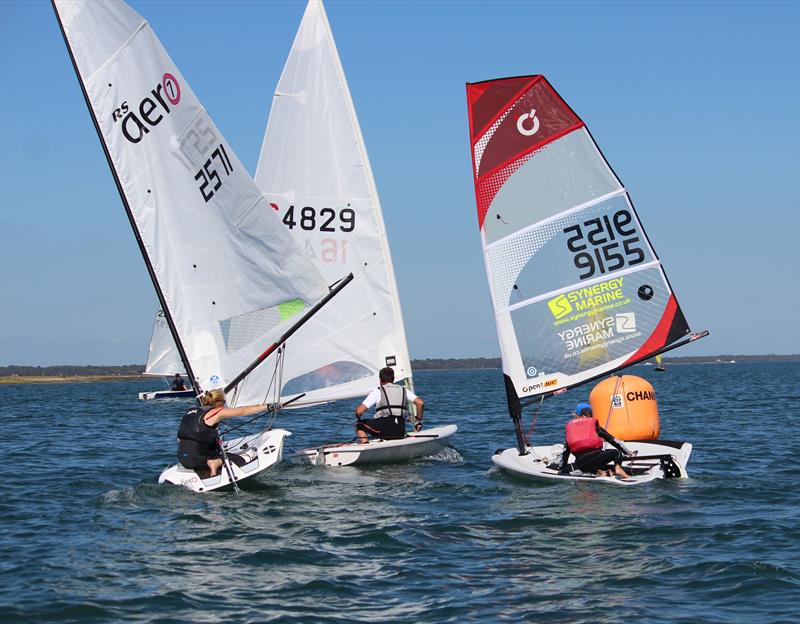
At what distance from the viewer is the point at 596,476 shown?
44.3 feet

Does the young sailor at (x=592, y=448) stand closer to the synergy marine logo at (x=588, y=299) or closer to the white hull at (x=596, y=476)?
the white hull at (x=596, y=476)

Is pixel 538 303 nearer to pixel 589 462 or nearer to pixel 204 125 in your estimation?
pixel 589 462

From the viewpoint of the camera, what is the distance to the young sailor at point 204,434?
13.5 metres

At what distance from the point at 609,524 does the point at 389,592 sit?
3.53m

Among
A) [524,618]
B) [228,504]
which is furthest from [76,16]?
[524,618]

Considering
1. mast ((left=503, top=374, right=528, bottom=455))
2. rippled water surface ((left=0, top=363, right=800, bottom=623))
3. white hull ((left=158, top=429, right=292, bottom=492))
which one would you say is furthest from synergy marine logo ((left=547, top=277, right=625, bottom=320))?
white hull ((left=158, top=429, right=292, bottom=492))

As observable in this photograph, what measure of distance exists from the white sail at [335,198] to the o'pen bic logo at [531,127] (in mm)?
4268

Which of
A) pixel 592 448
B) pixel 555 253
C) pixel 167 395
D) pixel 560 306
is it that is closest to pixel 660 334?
pixel 560 306

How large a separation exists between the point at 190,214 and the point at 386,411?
458 cm

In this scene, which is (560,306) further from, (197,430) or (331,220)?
(197,430)

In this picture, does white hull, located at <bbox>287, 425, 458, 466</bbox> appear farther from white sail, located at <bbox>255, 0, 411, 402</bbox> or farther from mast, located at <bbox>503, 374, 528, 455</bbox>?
mast, located at <bbox>503, 374, 528, 455</bbox>

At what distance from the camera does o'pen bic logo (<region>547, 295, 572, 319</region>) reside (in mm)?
15492

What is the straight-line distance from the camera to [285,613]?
324 inches

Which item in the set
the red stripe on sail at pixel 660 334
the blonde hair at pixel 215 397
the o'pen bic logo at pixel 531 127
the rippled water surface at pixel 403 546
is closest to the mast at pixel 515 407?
the rippled water surface at pixel 403 546
